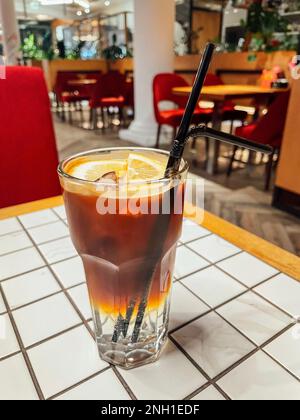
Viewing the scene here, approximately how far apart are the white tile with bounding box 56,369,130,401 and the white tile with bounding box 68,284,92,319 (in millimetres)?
142

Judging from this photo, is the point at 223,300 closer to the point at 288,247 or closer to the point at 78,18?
the point at 288,247

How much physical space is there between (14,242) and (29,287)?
20 cm

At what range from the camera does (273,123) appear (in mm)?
3062

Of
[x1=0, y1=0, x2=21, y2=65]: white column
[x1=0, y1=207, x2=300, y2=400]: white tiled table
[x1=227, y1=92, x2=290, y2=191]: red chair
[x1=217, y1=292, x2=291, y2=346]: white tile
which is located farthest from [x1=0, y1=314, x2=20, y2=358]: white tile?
[x1=0, y1=0, x2=21, y2=65]: white column

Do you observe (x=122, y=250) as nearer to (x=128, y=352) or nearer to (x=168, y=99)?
(x=128, y=352)

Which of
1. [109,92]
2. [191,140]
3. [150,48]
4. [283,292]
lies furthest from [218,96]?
[109,92]

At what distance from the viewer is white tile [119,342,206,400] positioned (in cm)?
45

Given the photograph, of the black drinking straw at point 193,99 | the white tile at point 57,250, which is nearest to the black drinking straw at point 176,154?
the black drinking straw at point 193,99

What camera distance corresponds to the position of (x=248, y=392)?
455mm

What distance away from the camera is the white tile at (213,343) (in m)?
0.51

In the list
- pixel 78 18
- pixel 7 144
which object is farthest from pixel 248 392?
pixel 78 18

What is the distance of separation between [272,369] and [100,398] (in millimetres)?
245

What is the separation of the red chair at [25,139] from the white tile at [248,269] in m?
0.92

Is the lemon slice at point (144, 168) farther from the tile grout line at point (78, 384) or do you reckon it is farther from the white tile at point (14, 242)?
the white tile at point (14, 242)
